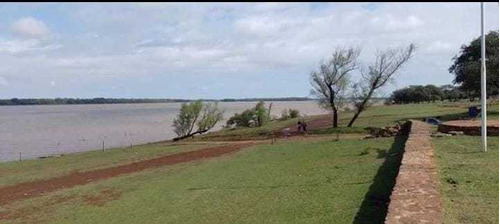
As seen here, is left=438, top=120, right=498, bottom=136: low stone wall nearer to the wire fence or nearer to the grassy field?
the grassy field

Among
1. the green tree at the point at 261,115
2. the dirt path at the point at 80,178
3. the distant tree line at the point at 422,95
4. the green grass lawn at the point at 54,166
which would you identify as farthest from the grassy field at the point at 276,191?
the distant tree line at the point at 422,95

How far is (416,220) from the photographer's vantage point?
277 inches

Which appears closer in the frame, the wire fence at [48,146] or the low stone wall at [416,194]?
the low stone wall at [416,194]

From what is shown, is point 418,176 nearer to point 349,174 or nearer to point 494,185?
point 494,185

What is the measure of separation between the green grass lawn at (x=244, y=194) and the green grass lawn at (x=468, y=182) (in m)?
1.20

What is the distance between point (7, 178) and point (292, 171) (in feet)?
39.7

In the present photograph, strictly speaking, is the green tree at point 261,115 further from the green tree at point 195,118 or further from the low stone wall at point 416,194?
the low stone wall at point 416,194

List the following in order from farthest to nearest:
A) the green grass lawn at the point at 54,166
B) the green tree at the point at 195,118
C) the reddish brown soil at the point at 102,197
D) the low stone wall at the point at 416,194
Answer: the green tree at the point at 195,118 → the green grass lawn at the point at 54,166 → the reddish brown soil at the point at 102,197 → the low stone wall at the point at 416,194

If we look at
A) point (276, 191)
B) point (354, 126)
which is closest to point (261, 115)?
point (354, 126)

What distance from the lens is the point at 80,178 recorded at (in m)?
19.6

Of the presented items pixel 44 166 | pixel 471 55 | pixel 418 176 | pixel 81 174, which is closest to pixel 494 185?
pixel 418 176

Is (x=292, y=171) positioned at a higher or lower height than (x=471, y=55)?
lower

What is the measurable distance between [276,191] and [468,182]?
13.9ft

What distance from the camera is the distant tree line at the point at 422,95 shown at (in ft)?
349
